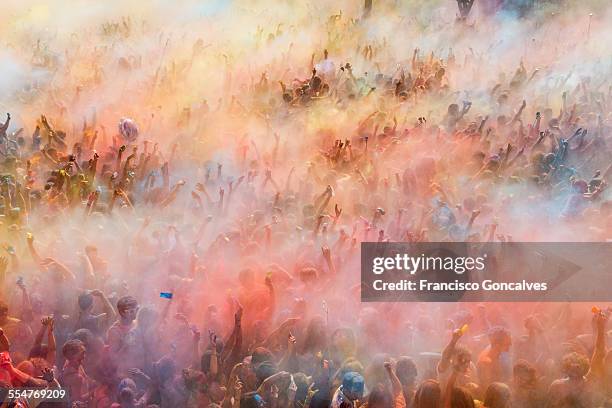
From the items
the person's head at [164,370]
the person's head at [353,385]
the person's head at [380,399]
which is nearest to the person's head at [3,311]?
the person's head at [164,370]

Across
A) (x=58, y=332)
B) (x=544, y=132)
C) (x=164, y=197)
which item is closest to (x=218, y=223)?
(x=164, y=197)

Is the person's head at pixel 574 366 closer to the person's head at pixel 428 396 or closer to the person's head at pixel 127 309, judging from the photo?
the person's head at pixel 428 396

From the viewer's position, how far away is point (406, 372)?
14.0ft

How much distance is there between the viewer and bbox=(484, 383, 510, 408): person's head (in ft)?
13.7

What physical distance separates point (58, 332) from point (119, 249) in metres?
0.69

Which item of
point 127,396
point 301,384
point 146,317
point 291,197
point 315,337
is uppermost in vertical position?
point 291,197

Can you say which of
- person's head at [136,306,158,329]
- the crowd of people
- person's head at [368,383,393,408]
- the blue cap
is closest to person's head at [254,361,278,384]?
the crowd of people

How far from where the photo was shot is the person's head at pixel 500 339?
14.1ft

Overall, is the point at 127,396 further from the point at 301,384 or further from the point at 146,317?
the point at 301,384

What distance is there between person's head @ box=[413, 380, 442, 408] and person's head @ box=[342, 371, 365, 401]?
0.36m

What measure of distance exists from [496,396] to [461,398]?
0.77ft

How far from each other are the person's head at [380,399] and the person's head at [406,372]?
0.14 m

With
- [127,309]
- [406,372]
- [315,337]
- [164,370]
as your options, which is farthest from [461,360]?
[127,309]

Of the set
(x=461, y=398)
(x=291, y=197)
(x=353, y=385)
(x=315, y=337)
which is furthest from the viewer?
(x=291, y=197)
